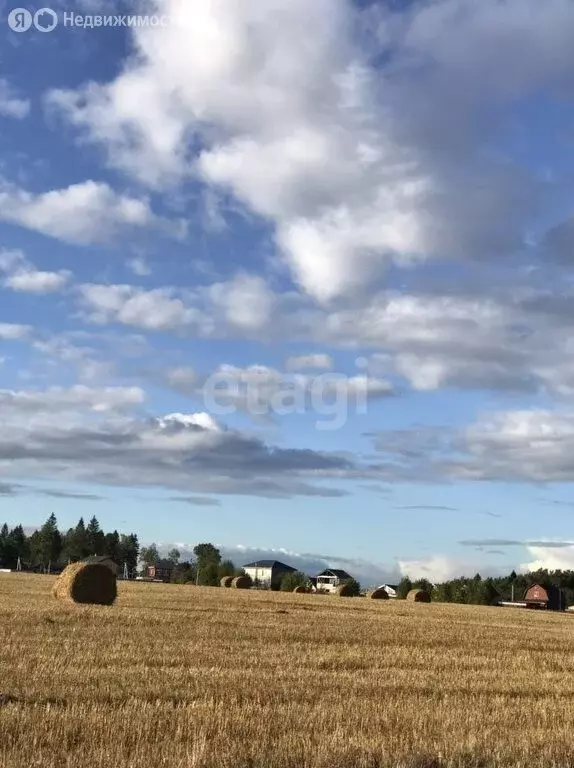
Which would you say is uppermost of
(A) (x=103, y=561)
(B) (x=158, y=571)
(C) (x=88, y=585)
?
(A) (x=103, y=561)

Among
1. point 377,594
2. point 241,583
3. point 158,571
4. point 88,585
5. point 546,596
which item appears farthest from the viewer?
point 158,571

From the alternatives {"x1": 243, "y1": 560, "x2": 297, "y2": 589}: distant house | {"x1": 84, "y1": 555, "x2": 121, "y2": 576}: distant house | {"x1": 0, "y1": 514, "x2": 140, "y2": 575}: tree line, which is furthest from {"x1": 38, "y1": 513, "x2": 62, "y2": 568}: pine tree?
{"x1": 84, "y1": 555, "x2": 121, "y2": 576}: distant house

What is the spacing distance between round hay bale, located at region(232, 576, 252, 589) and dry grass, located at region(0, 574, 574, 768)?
54.7 meters

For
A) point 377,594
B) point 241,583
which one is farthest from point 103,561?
point 241,583

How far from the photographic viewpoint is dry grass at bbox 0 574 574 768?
809 cm

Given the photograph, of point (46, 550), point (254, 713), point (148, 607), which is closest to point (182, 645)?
point (254, 713)

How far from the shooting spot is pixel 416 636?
22.1 m

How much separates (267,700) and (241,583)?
211ft

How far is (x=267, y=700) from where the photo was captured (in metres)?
10.9

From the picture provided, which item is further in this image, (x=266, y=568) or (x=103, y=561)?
(x=266, y=568)

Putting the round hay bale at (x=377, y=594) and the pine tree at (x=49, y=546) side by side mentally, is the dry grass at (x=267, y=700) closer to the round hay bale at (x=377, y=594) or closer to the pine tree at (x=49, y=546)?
the round hay bale at (x=377, y=594)

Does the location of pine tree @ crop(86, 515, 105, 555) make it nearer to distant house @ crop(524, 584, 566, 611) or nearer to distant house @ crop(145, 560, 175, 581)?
distant house @ crop(145, 560, 175, 581)

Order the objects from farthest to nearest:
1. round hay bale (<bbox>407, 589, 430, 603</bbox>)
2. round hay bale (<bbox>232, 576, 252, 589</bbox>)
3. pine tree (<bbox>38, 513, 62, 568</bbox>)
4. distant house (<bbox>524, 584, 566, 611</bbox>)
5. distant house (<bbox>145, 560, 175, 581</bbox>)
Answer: distant house (<bbox>145, 560, 175, 581</bbox>)
pine tree (<bbox>38, 513, 62, 568</bbox>)
distant house (<bbox>524, 584, 566, 611</bbox>)
round hay bale (<bbox>232, 576, 252, 589</bbox>)
round hay bale (<bbox>407, 589, 430, 603</bbox>)

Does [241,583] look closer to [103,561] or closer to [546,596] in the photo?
[103,561]
